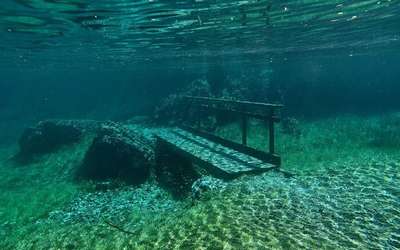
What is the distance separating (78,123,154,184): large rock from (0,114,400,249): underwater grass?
0.99 m

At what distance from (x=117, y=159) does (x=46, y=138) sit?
11221 millimetres

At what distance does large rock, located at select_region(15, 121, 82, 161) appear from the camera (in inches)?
978

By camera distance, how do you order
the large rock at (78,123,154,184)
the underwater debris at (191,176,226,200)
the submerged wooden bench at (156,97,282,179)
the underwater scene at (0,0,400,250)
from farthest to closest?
1. the large rock at (78,123,154,184)
2. the submerged wooden bench at (156,97,282,179)
3. the underwater debris at (191,176,226,200)
4. the underwater scene at (0,0,400,250)

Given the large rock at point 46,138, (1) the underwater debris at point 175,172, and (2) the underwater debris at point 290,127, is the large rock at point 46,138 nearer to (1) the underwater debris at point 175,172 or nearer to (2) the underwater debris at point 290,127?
(1) the underwater debris at point 175,172

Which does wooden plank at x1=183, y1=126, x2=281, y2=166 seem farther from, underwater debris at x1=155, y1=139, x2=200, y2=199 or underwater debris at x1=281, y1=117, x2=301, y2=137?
underwater debris at x1=281, y1=117, x2=301, y2=137

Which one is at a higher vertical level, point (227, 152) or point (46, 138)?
point (46, 138)

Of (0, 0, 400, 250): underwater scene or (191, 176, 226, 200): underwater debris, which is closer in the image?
(0, 0, 400, 250): underwater scene

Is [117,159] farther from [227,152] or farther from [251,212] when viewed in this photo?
[251,212]

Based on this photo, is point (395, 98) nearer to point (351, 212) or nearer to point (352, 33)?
point (352, 33)

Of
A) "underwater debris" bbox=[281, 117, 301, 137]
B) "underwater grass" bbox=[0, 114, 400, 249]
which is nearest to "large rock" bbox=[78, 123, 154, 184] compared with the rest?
"underwater grass" bbox=[0, 114, 400, 249]

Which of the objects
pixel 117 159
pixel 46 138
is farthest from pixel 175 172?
pixel 46 138

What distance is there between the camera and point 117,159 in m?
16.8

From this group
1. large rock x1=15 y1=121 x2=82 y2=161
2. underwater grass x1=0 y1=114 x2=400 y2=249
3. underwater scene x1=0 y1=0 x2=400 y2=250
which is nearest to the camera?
underwater grass x1=0 y1=114 x2=400 y2=249

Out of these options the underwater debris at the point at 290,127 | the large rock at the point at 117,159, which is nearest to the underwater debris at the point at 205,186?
the large rock at the point at 117,159
